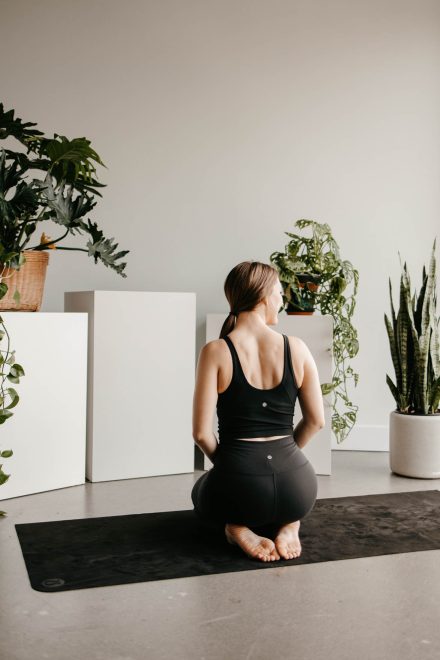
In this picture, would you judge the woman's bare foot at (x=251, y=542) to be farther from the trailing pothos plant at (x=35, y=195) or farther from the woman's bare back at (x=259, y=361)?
the trailing pothos plant at (x=35, y=195)

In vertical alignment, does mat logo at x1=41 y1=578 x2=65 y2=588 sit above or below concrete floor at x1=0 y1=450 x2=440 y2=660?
above

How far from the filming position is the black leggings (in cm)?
240

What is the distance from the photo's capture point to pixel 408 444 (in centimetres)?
362

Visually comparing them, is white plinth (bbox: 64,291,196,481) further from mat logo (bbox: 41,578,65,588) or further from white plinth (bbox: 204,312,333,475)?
mat logo (bbox: 41,578,65,588)

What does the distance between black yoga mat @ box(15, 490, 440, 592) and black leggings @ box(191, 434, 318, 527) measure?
0.47 feet

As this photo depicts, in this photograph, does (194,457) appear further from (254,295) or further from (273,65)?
(273,65)

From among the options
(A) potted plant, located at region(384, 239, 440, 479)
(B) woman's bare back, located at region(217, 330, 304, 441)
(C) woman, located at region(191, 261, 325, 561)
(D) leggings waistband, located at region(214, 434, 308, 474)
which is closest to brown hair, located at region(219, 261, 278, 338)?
(C) woman, located at region(191, 261, 325, 561)

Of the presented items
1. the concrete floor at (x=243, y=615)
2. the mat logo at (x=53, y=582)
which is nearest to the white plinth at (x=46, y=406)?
the concrete floor at (x=243, y=615)

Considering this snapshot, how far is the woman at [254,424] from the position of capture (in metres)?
2.41

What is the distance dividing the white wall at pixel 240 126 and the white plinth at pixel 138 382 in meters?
0.62

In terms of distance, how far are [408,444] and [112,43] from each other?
8.66 feet

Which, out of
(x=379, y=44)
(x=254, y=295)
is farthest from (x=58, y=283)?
(x=379, y=44)

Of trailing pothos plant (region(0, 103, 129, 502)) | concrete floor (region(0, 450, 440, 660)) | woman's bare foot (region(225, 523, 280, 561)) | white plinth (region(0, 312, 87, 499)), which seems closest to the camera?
concrete floor (region(0, 450, 440, 660))

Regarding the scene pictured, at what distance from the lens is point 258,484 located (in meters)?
2.40
